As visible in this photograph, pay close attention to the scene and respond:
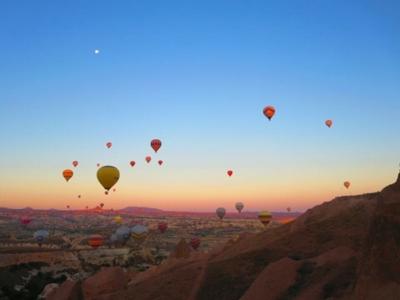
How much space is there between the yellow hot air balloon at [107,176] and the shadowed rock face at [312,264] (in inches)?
1290

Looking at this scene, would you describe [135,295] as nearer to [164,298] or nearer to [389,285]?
Answer: [164,298]

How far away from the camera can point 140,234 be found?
88812 millimetres

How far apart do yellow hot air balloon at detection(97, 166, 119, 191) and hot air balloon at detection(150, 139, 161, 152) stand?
30.0 feet

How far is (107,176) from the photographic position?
46719 mm

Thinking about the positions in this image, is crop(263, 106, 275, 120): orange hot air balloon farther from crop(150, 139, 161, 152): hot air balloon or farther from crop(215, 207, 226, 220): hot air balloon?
crop(215, 207, 226, 220): hot air balloon

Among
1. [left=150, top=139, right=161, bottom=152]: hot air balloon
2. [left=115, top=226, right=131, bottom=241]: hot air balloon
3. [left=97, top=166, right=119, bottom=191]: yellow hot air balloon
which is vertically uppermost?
[left=150, top=139, right=161, bottom=152]: hot air balloon

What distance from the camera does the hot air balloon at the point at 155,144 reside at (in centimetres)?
5560

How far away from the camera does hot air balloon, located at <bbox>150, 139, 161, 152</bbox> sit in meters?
55.6

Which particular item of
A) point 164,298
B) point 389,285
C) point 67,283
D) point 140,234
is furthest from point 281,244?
point 140,234

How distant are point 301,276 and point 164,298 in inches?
174

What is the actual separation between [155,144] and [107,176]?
10.7 m

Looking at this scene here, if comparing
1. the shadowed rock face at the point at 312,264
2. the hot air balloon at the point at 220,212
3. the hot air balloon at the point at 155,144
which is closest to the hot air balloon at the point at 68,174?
the hot air balloon at the point at 155,144

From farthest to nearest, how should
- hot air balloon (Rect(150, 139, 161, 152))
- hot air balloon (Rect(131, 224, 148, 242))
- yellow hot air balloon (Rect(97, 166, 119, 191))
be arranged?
hot air balloon (Rect(131, 224, 148, 242)) → hot air balloon (Rect(150, 139, 161, 152)) → yellow hot air balloon (Rect(97, 166, 119, 191))

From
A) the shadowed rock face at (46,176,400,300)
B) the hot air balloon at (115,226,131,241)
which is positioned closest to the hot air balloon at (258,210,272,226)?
the shadowed rock face at (46,176,400,300)
